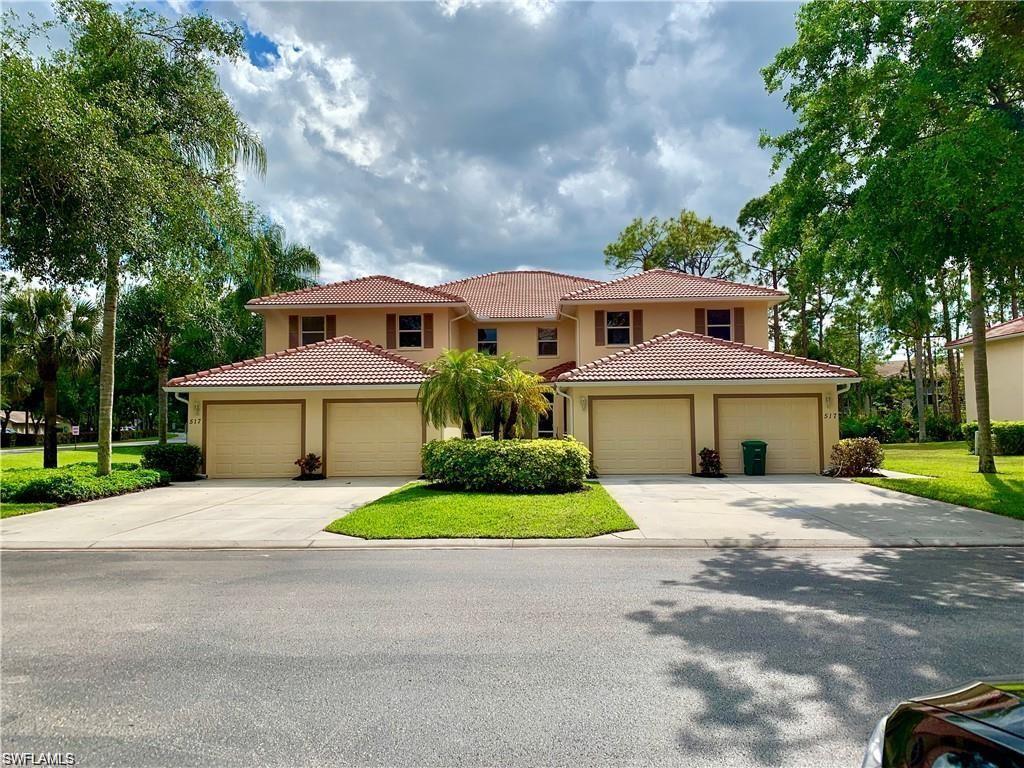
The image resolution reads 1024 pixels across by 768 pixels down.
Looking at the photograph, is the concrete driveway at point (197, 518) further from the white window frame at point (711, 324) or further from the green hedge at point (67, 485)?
the white window frame at point (711, 324)

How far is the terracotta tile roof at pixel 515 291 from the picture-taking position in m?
26.0

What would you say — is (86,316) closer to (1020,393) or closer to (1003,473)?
(1003,473)

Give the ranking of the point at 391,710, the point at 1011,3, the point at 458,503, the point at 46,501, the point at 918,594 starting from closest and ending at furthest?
the point at 391,710 → the point at 918,594 → the point at 1011,3 → the point at 458,503 → the point at 46,501

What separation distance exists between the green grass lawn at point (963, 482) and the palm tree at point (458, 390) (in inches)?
412

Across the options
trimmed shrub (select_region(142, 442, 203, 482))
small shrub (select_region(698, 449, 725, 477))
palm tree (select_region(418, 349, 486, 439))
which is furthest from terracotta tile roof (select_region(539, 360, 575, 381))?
trimmed shrub (select_region(142, 442, 203, 482))

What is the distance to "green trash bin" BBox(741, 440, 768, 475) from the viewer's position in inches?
674

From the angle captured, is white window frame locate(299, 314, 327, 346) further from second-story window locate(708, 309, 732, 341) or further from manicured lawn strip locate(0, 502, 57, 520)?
second-story window locate(708, 309, 732, 341)

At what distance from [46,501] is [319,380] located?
7.16m

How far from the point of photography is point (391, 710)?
12.1 feet

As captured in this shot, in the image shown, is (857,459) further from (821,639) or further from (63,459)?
(63,459)

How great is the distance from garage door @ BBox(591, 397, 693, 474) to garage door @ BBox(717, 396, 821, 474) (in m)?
1.25

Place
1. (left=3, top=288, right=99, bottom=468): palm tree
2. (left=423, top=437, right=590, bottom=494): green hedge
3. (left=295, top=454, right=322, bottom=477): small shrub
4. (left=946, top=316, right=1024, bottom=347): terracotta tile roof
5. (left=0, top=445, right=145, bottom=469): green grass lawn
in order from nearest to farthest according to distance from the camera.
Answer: (left=423, top=437, right=590, bottom=494): green hedge < (left=295, top=454, right=322, bottom=477): small shrub < (left=3, top=288, right=99, bottom=468): palm tree < (left=0, top=445, right=145, bottom=469): green grass lawn < (left=946, top=316, right=1024, bottom=347): terracotta tile roof

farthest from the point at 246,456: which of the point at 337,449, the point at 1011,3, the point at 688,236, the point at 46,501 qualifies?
the point at 688,236

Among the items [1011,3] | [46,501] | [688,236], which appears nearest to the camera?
[1011,3]
